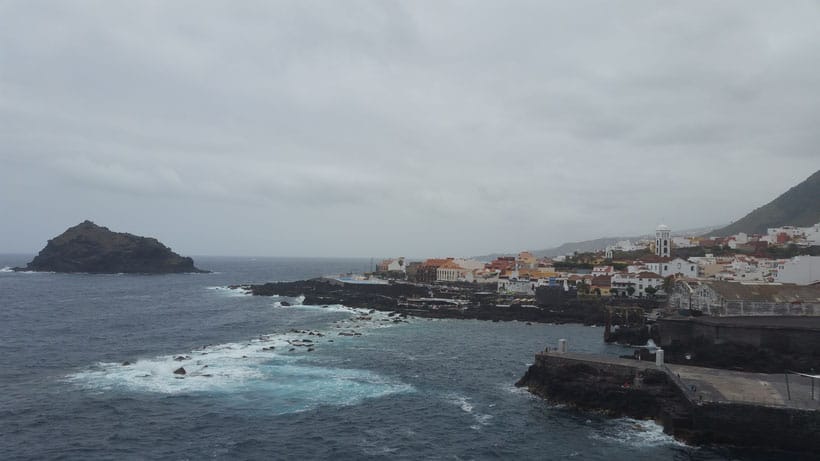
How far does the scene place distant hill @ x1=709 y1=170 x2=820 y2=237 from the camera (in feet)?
520

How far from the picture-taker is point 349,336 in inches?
2040

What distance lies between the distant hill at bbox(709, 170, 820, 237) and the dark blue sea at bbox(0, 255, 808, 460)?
142m

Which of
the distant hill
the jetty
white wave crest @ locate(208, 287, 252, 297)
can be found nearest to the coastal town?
the jetty

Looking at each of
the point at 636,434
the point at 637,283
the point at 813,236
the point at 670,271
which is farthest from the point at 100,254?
the point at 813,236

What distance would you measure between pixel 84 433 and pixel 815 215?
596 ft

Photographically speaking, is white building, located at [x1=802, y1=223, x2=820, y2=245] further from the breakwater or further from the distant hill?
the breakwater

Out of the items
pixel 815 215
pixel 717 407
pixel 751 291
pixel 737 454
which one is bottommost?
pixel 737 454

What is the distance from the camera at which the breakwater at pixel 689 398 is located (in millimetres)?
23688

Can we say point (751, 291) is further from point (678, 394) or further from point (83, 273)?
point (83, 273)

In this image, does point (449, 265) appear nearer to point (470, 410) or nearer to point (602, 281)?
point (602, 281)

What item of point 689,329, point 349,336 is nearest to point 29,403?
point 349,336

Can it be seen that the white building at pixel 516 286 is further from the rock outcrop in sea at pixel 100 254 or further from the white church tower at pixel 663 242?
the rock outcrop in sea at pixel 100 254

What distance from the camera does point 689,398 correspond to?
82.9 ft

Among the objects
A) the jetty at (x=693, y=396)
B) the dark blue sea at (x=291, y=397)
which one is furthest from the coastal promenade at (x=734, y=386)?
the dark blue sea at (x=291, y=397)
